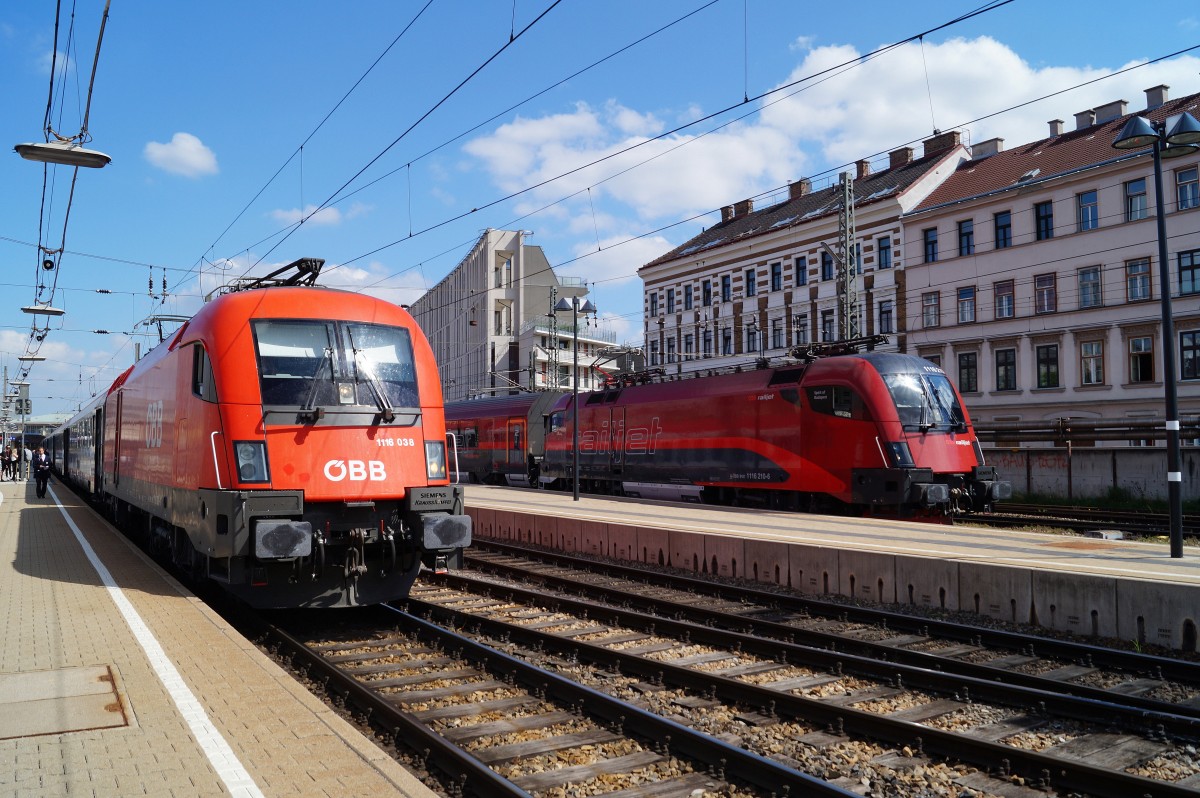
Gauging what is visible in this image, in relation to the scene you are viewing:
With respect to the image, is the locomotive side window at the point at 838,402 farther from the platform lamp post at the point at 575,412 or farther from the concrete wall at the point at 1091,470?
the concrete wall at the point at 1091,470

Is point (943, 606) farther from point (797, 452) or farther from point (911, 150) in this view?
point (911, 150)

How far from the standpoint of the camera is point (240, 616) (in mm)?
10852

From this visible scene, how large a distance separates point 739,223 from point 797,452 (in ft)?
123

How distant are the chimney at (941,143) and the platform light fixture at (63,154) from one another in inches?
1616

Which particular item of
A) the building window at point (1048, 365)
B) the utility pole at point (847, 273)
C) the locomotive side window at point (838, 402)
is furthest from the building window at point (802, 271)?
the locomotive side window at point (838, 402)

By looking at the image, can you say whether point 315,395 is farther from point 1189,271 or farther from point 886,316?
point 886,316

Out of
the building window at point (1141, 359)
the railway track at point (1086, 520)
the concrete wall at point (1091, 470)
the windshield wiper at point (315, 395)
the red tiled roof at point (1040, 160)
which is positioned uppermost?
the red tiled roof at point (1040, 160)

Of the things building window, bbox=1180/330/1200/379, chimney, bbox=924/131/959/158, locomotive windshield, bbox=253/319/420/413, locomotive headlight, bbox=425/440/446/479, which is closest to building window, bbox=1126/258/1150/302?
building window, bbox=1180/330/1200/379

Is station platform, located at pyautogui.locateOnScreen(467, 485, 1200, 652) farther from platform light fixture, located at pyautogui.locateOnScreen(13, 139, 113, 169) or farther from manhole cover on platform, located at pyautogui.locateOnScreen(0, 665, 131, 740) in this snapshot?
platform light fixture, located at pyautogui.locateOnScreen(13, 139, 113, 169)

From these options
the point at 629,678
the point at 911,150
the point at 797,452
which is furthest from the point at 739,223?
the point at 629,678

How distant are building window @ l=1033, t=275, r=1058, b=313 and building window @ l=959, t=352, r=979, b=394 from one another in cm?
327

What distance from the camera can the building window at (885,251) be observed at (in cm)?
4271

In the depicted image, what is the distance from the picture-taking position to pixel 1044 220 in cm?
3706

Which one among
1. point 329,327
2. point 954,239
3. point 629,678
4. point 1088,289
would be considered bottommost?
point 629,678
